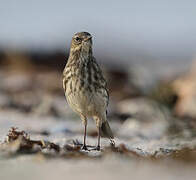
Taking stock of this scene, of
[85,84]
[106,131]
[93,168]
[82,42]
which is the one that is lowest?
[93,168]

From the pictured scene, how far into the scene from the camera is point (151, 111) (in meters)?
11.0

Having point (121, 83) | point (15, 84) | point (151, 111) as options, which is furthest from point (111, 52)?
point (151, 111)

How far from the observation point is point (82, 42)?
24.8 feet

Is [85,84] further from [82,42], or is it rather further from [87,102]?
[82,42]

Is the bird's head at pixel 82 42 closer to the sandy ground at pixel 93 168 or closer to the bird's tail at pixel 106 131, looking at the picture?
the bird's tail at pixel 106 131

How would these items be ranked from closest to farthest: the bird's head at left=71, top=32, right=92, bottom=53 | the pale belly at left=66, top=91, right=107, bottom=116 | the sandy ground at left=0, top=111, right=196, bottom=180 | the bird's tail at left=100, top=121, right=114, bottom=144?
the sandy ground at left=0, top=111, right=196, bottom=180
the pale belly at left=66, top=91, right=107, bottom=116
the bird's head at left=71, top=32, right=92, bottom=53
the bird's tail at left=100, top=121, right=114, bottom=144

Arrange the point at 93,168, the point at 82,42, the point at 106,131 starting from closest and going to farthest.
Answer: the point at 93,168 < the point at 82,42 < the point at 106,131

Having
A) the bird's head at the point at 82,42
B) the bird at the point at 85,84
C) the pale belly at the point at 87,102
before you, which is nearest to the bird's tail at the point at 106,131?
the bird at the point at 85,84

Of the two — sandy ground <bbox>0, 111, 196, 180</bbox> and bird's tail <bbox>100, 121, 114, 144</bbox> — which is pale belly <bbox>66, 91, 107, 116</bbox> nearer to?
bird's tail <bbox>100, 121, 114, 144</bbox>

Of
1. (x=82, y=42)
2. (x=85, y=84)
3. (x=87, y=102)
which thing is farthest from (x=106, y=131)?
(x=82, y=42)

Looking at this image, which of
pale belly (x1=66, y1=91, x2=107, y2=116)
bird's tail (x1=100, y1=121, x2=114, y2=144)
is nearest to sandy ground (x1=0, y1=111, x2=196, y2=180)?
pale belly (x1=66, y1=91, x2=107, y2=116)

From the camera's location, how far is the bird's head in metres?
7.49

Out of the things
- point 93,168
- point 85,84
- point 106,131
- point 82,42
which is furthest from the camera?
point 106,131

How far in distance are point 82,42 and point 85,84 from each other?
703 millimetres
